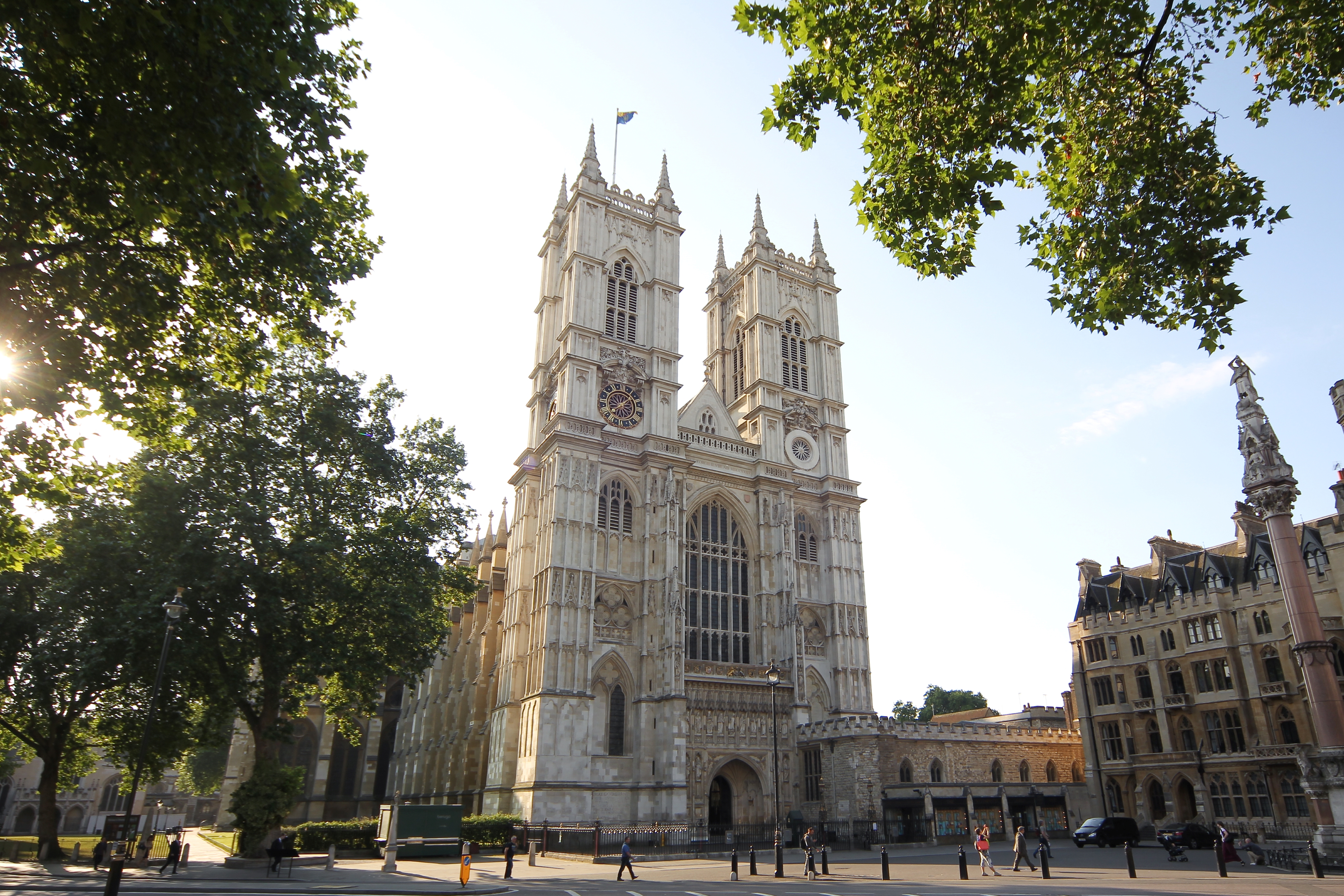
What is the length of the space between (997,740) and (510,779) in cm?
2268

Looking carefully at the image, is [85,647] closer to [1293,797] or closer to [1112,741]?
[1112,741]

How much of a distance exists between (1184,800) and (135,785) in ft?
129

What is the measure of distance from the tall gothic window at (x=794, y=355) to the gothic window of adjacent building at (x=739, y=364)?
246 cm

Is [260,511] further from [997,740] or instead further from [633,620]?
[997,740]

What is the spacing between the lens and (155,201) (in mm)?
11211

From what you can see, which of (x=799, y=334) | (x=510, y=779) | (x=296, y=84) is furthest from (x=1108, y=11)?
(x=799, y=334)

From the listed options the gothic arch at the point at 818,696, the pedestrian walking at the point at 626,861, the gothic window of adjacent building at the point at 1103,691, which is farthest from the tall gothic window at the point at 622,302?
the gothic window of adjacent building at the point at 1103,691

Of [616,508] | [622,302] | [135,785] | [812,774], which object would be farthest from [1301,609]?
[622,302]

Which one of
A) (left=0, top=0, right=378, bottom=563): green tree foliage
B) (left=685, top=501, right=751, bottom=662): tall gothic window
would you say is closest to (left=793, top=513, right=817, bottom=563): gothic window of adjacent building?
(left=685, top=501, right=751, bottom=662): tall gothic window

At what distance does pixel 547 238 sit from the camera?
50.9 meters

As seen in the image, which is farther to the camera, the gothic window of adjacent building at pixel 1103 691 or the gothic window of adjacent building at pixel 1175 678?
the gothic window of adjacent building at pixel 1103 691

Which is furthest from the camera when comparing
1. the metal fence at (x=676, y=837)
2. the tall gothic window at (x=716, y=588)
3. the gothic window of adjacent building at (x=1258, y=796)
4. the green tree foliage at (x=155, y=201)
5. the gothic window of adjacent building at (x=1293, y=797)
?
the tall gothic window at (x=716, y=588)

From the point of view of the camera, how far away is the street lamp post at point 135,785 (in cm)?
1252

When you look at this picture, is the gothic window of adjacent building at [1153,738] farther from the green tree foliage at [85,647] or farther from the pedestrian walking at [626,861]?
the green tree foliage at [85,647]
